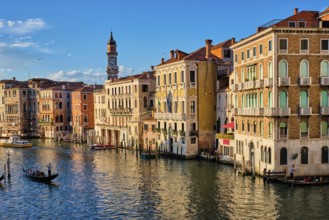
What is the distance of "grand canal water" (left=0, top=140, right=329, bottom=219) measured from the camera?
22.7m

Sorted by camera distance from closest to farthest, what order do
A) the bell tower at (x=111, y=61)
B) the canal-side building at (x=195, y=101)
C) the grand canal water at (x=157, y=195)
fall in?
1. the grand canal water at (x=157, y=195)
2. the canal-side building at (x=195, y=101)
3. the bell tower at (x=111, y=61)

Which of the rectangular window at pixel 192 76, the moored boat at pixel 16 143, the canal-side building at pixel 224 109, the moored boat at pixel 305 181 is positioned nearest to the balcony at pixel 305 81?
the moored boat at pixel 305 181

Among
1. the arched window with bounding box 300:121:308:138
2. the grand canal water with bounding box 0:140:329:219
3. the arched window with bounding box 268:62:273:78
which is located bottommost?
the grand canal water with bounding box 0:140:329:219

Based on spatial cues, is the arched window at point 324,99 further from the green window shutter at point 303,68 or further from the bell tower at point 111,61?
the bell tower at point 111,61

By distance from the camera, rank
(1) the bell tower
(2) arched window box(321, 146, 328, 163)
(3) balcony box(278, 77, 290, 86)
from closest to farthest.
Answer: (3) balcony box(278, 77, 290, 86)
(2) arched window box(321, 146, 328, 163)
(1) the bell tower

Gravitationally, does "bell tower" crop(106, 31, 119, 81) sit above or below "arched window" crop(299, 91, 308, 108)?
above

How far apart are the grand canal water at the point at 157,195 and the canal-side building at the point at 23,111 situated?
46237mm

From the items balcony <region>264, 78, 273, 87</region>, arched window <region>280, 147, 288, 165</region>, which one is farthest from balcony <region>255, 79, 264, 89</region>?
arched window <region>280, 147, 288, 165</region>

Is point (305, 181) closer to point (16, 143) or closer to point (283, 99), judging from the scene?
point (283, 99)

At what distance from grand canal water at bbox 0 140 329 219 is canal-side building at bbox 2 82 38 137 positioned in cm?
4624

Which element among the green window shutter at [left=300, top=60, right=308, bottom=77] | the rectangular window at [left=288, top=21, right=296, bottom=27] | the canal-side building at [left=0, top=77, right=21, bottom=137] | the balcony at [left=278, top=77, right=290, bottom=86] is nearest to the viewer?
the balcony at [left=278, top=77, right=290, bottom=86]

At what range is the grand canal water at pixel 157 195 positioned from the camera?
74.4 ft

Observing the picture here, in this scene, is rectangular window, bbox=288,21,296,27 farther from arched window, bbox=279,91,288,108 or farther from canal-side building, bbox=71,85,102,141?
canal-side building, bbox=71,85,102,141

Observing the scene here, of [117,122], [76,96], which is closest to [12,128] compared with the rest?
[76,96]
